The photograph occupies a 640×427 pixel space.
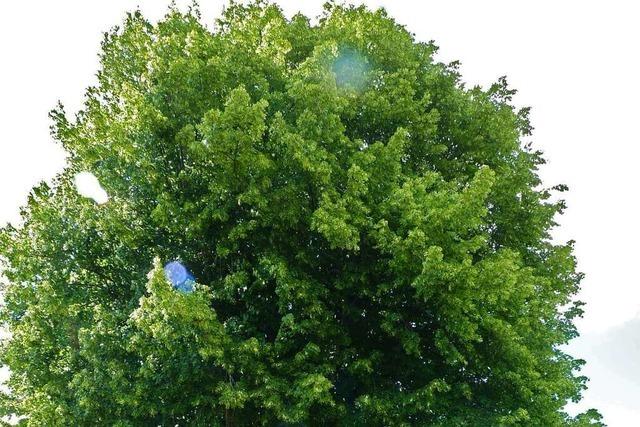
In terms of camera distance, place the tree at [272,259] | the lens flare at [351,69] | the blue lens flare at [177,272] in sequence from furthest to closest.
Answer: the lens flare at [351,69], the blue lens flare at [177,272], the tree at [272,259]

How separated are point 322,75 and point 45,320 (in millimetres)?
9843

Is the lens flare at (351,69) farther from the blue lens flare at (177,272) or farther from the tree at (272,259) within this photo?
the blue lens flare at (177,272)

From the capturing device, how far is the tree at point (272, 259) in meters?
10.6

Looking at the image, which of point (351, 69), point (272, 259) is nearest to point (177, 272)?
point (272, 259)

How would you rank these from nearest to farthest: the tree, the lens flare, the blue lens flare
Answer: the tree, the blue lens flare, the lens flare

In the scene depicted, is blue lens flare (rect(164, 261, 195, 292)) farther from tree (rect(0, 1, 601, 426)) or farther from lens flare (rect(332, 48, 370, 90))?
lens flare (rect(332, 48, 370, 90))

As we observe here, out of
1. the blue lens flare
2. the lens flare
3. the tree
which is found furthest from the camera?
the lens flare

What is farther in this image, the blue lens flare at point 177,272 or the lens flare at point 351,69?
the lens flare at point 351,69

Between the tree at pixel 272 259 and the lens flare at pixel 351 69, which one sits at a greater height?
the lens flare at pixel 351 69

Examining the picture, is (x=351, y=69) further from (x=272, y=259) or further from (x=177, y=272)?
(x=177, y=272)

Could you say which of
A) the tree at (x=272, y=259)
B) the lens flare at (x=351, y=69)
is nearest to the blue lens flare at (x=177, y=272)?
the tree at (x=272, y=259)

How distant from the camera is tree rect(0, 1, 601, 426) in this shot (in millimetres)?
10625

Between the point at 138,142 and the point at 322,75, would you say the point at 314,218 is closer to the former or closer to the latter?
the point at 322,75

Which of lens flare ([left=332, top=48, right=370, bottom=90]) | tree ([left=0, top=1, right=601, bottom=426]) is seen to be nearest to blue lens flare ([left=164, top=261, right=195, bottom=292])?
tree ([left=0, top=1, right=601, bottom=426])
